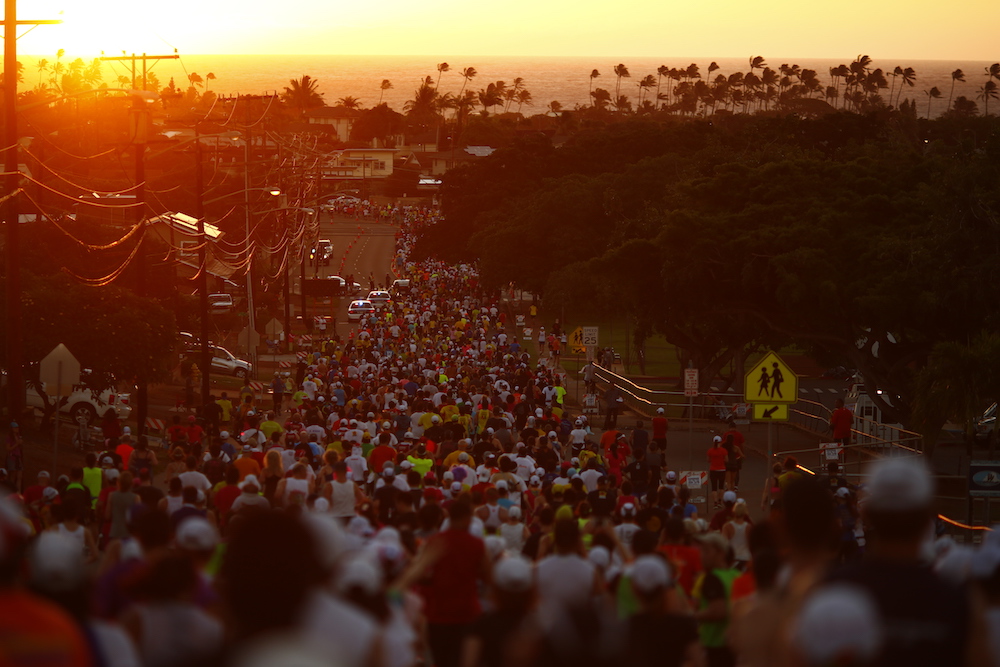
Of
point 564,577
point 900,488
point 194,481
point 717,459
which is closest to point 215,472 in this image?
point 194,481

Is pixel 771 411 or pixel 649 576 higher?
pixel 649 576

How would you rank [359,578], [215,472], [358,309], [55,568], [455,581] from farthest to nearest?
1. [358,309]
2. [215,472]
3. [455,581]
4. [359,578]
5. [55,568]

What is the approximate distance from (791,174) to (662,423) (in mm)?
15008

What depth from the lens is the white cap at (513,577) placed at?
19.9 ft

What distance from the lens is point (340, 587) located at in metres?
5.88

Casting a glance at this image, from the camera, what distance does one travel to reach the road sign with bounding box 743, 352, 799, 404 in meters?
17.9

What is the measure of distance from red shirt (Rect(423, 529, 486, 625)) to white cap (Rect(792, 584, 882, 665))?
177 inches

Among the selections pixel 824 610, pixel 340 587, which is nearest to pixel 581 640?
pixel 824 610

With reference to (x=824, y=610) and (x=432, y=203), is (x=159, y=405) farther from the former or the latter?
(x=432, y=203)

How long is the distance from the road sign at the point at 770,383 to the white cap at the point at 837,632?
14345 millimetres

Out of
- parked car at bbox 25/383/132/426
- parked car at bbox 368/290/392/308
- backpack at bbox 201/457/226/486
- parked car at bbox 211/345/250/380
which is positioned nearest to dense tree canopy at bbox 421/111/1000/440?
parked car at bbox 211/345/250/380

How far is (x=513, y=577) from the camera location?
607 cm

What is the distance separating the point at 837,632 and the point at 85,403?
97.1 feet

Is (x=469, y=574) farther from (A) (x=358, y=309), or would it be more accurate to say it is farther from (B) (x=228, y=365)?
(A) (x=358, y=309)
